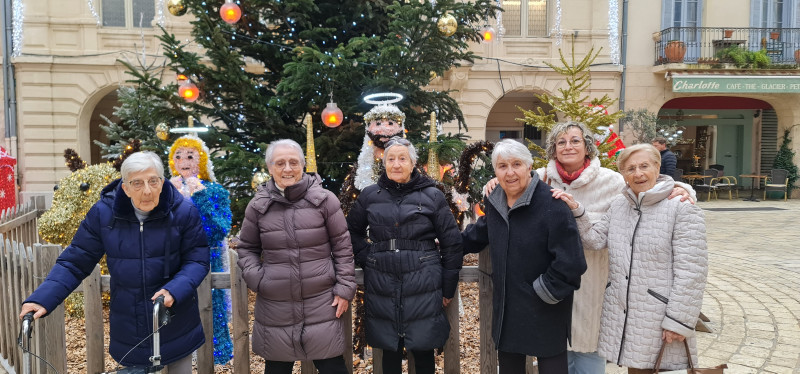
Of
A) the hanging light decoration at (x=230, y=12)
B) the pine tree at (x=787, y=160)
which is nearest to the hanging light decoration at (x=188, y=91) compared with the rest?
the hanging light decoration at (x=230, y=12)

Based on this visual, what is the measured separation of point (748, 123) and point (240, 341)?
2352cm

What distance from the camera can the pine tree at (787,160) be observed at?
18.0 meters

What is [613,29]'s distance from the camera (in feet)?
53.2

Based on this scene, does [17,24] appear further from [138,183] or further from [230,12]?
[138,183]

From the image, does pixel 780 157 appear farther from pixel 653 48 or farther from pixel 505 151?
pixel 505 151

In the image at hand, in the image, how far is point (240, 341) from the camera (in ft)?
10.1

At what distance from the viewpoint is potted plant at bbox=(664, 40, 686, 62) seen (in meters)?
16.3

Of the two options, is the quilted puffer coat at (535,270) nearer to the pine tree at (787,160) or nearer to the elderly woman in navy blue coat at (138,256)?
the elderly woman in navy blue coat at (138,256)

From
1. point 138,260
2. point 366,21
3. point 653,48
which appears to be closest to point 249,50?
point 366,21

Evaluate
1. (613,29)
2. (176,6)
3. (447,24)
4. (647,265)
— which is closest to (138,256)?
(647,265)

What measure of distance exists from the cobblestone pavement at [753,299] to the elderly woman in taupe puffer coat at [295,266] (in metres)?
2.67

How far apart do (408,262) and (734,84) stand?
18.3m

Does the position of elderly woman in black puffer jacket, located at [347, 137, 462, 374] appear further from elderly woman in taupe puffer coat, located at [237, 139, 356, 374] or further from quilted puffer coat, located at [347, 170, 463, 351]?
elderly woman in taupe puffer coat, located at [237, 139, 356, 374]

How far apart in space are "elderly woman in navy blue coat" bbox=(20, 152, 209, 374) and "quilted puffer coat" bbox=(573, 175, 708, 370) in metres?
2.13
